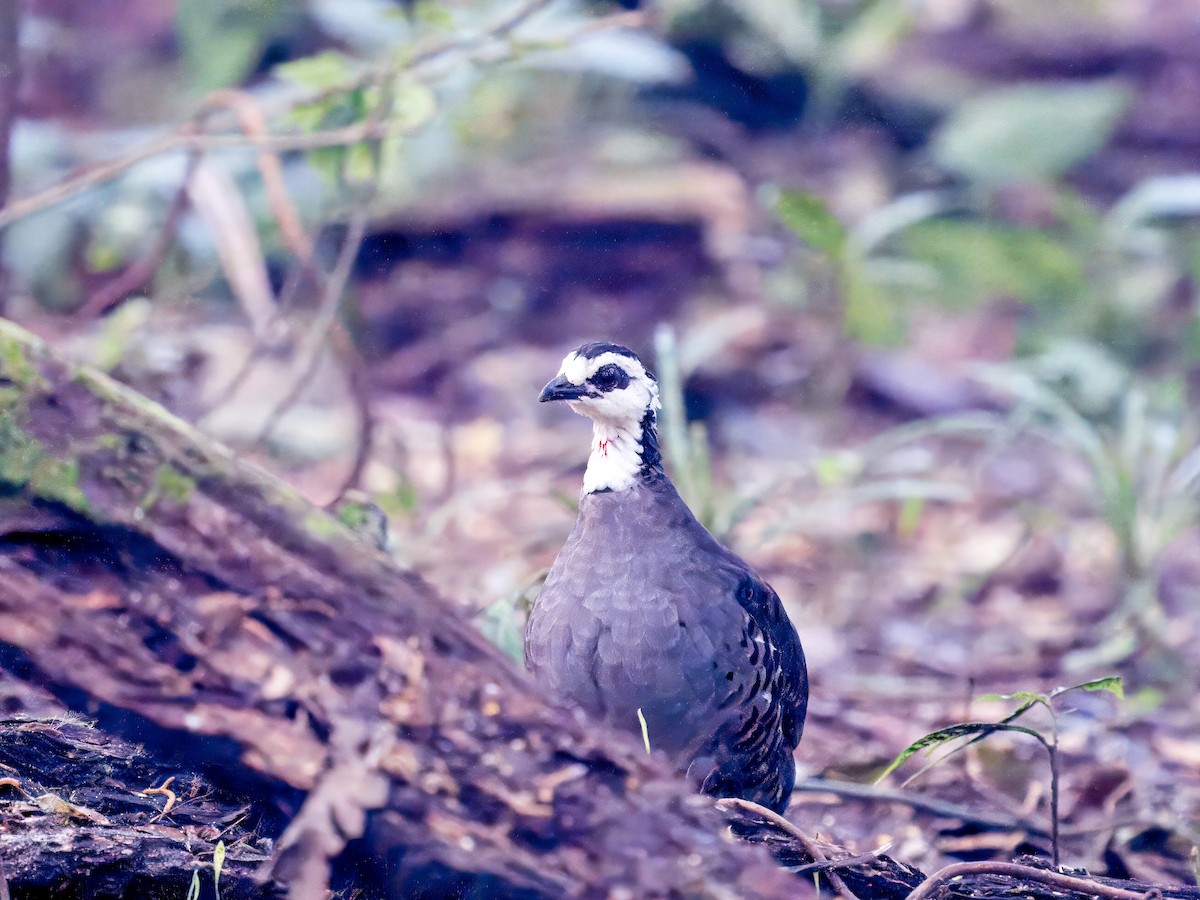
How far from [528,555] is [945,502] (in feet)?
7.62

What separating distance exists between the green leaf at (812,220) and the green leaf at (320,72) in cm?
204

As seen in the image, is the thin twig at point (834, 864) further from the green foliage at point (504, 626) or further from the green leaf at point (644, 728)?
the green foliage at point (504, 626)

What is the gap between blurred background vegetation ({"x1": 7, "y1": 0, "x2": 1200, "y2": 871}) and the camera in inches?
172

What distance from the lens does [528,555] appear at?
16.2 ft

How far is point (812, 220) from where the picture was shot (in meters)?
5.21

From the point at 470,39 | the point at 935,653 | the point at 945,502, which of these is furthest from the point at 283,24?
the point at 935,653

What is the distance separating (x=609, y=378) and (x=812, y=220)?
2.32 m

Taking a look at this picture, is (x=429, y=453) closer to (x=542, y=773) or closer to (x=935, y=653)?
(x=935, y=653)

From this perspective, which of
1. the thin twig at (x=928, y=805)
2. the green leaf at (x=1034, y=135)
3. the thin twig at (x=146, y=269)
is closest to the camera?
the thin twig at (x=928, y=805)

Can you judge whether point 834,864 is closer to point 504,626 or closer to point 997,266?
point 504,626

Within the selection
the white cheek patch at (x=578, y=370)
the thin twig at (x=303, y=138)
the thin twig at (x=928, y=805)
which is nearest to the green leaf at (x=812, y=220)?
the thin twig at (x=303, y=138)

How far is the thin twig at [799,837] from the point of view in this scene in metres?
2.24

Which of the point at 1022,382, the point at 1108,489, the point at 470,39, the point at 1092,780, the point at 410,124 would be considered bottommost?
the point at 1092,780

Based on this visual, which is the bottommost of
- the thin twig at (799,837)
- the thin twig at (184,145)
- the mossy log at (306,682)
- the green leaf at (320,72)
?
A: the thin twig at (799,837)
